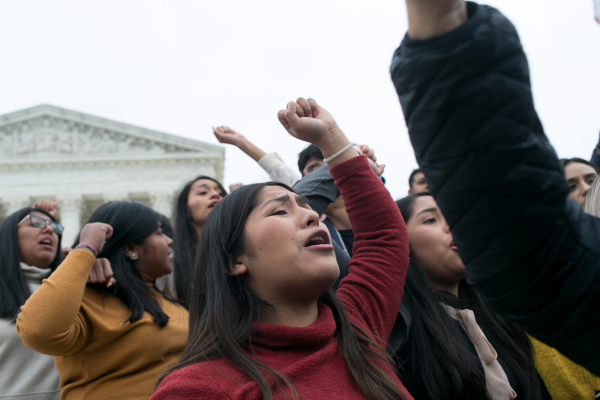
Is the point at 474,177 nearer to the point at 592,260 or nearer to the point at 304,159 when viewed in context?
the point at 592,260

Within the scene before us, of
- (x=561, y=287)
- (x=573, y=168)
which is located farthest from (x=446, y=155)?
(x=573, y=168)

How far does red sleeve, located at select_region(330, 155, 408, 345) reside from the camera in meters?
2.00

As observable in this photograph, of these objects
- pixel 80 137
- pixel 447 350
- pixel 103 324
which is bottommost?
pixel 447 350

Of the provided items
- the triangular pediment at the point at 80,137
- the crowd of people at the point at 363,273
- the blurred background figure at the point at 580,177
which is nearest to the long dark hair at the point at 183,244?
the crowd of people at the point at 363,273

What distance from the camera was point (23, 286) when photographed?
321 cm

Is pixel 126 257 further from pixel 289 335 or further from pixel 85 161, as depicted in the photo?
pixel 85 161

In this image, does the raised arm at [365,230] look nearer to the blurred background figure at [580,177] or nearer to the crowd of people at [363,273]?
the crowd of people at [363,273]

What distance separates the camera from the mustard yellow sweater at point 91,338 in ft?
7.21

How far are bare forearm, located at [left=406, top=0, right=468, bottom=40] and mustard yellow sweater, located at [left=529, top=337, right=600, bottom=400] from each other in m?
2.45

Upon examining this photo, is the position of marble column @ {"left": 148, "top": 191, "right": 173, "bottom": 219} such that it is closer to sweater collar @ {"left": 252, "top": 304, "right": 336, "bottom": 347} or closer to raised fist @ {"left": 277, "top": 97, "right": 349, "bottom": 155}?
raised fist @ {"left": 277, "top": 97, "right": 349, "bottom": 155}

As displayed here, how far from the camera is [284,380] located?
1421mm

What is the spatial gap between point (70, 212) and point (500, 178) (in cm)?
2963

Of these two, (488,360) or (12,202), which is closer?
(488,360)

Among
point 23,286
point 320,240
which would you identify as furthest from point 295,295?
point 23,286
